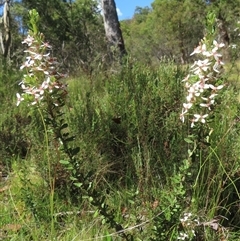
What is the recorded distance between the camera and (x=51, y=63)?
5.91 feet

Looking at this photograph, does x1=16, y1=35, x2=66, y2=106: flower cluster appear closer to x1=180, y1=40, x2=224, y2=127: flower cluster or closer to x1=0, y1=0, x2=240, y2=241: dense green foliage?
x1=0, y1=0, x2=240, y2=241: dense green foliage

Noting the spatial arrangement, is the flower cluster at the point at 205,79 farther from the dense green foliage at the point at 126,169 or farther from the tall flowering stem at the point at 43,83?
the tall flowering stem at the point at 43,83

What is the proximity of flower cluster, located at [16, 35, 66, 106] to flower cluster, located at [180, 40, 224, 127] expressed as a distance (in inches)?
22.9

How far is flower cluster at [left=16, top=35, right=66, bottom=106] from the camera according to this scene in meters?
1.75

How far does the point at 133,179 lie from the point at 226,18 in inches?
1038

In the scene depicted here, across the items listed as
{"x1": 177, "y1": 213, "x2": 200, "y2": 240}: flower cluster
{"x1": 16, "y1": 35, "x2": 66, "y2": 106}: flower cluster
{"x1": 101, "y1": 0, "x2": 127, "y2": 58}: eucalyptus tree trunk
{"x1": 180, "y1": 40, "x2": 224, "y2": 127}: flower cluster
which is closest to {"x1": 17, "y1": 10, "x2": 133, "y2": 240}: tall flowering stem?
{"x1": 16, "y1": 35, "x2": 66, "y2": 106}: flower cluster

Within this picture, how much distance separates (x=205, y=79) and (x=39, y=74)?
71 centimetres

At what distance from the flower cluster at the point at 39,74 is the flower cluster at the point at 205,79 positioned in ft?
1.90

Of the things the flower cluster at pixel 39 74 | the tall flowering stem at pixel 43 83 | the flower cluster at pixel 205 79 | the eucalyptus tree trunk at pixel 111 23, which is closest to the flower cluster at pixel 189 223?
the tall flowering stem at pixel 43 83

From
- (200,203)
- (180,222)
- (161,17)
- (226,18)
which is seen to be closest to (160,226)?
(180,222)

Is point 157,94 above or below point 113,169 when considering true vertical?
above

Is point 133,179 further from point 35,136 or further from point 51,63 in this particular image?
point 51,63

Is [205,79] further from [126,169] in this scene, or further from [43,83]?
[126,169]

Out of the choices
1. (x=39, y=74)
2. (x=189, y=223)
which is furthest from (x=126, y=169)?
(x=39, y=74)
